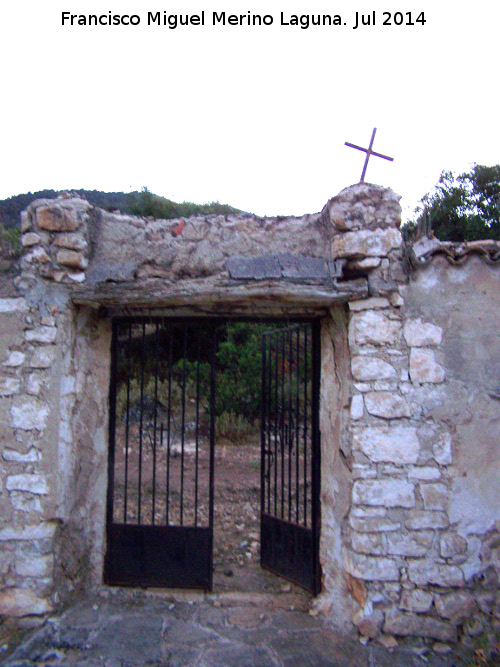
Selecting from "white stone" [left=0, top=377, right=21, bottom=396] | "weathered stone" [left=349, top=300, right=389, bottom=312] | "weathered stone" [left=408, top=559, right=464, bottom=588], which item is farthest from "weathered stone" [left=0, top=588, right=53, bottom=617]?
"weathered stone" [left=349, top=300, right=389, bottom=312]

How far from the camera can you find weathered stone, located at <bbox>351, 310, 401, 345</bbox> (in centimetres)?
337

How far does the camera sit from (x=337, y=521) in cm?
365

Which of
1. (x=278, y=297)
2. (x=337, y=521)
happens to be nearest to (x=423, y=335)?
(x=278, y=297)

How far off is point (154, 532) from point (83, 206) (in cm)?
264

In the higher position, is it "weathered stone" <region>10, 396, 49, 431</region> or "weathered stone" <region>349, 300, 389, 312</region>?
"weathered stone" <region>349, 300, 389, 312</region>

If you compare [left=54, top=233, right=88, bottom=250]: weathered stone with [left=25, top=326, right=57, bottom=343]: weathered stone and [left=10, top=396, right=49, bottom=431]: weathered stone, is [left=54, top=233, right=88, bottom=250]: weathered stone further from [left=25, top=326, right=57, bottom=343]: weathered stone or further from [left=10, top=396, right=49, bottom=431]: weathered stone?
[left=10, top=396, right=49, bottom=431]: weathered stone

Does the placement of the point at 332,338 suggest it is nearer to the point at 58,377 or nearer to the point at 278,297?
the point at 278,297

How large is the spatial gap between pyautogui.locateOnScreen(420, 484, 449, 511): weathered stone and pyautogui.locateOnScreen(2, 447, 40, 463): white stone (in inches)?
105

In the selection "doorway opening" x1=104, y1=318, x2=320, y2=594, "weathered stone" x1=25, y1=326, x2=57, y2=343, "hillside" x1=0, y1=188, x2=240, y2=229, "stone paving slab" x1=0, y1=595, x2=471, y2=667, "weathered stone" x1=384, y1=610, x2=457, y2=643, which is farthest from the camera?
"hillside" x1=0, y1=188, x2=240, y2=229

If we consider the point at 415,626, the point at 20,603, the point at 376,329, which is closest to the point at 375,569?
the point at 415,626

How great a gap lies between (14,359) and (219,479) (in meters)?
4.76

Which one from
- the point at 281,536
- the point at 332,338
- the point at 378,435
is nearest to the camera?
the point at 378,435

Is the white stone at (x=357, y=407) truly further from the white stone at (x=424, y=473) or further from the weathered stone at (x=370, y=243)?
the weathered stone at (x=370, y=243)

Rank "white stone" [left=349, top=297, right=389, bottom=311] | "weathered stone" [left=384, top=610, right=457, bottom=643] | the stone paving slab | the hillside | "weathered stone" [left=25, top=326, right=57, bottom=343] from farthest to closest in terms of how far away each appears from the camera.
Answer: the hillside
"weathered stone" [left=25, top=326, right=57, bottom=343]
"white stone" [left=349, top=297, right=389, bottom=311]
"weathered stone" [left=384, top=610, right=457, bottom=643]
the stone paving slab
